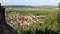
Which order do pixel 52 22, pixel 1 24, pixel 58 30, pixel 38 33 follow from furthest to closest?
pixel 52 22
pixel 58 30
pixel 38 33
pixel 1 24

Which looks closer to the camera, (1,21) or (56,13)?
(1,21)

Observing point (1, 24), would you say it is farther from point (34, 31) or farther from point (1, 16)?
point (34, 31)

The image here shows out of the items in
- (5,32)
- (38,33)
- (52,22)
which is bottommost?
(52,22)

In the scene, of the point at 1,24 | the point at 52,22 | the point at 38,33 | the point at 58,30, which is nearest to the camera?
the point at 1,24

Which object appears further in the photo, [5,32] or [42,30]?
[42,30]

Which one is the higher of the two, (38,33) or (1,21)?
(1,21)

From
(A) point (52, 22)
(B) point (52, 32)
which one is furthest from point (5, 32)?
(A) point (52, 22)

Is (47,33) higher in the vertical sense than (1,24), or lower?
lower

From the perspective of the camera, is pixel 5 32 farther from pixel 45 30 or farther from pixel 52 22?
pixel 52 22

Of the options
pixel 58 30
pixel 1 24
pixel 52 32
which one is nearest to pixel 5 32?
pixel 1 24
